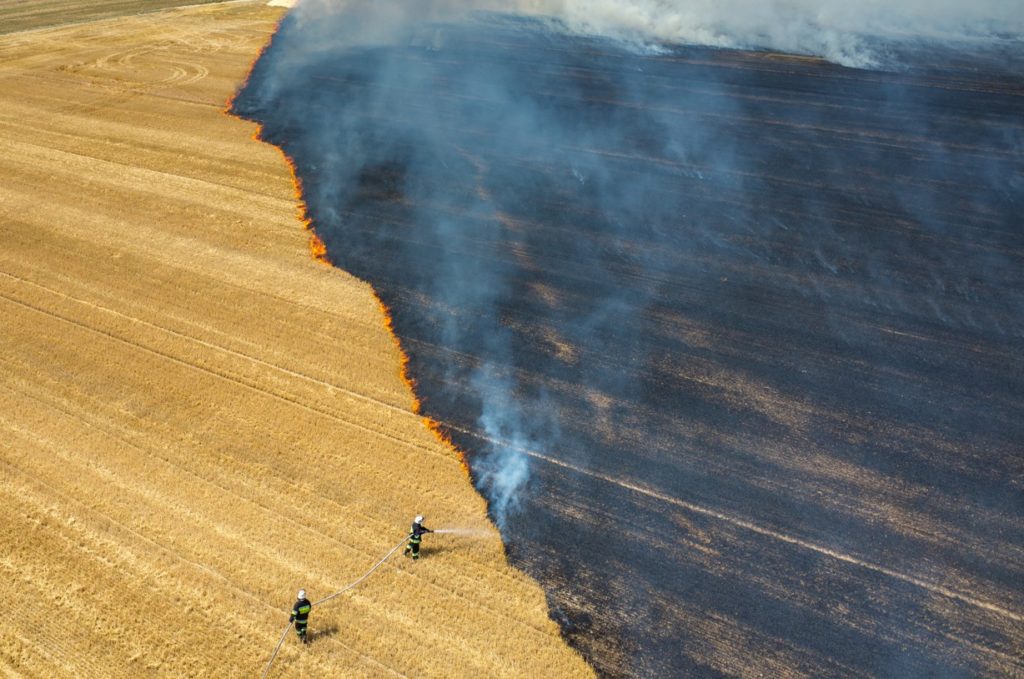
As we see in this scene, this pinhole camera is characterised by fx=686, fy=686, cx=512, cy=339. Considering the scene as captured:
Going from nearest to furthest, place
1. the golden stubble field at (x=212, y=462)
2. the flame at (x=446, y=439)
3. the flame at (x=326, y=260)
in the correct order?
the golden stubble field at (x=212, y=462)
the flame at (x=446, y=439)
the flame at (x=326, y=260)

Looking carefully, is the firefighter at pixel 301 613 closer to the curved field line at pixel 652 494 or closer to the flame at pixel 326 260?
the flame at pixel 326 260

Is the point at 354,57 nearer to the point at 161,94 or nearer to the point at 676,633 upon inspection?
the point at 161,94

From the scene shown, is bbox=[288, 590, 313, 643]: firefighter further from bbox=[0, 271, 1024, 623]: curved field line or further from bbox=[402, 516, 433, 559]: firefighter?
bbox=[0, 271, 1024, 623]: curved field line

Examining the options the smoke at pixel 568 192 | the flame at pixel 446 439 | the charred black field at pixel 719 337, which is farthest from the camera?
the smoke at pixel 568 192

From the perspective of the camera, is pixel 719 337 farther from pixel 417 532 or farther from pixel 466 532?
pixel 417 532

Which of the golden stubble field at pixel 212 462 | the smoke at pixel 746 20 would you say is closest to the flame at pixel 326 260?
the golden stubble field at pixel 212 462

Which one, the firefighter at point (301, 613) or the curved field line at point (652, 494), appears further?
the curved field line at point (652, 494)

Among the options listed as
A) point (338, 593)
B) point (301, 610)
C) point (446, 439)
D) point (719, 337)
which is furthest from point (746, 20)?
point (301, 610)
